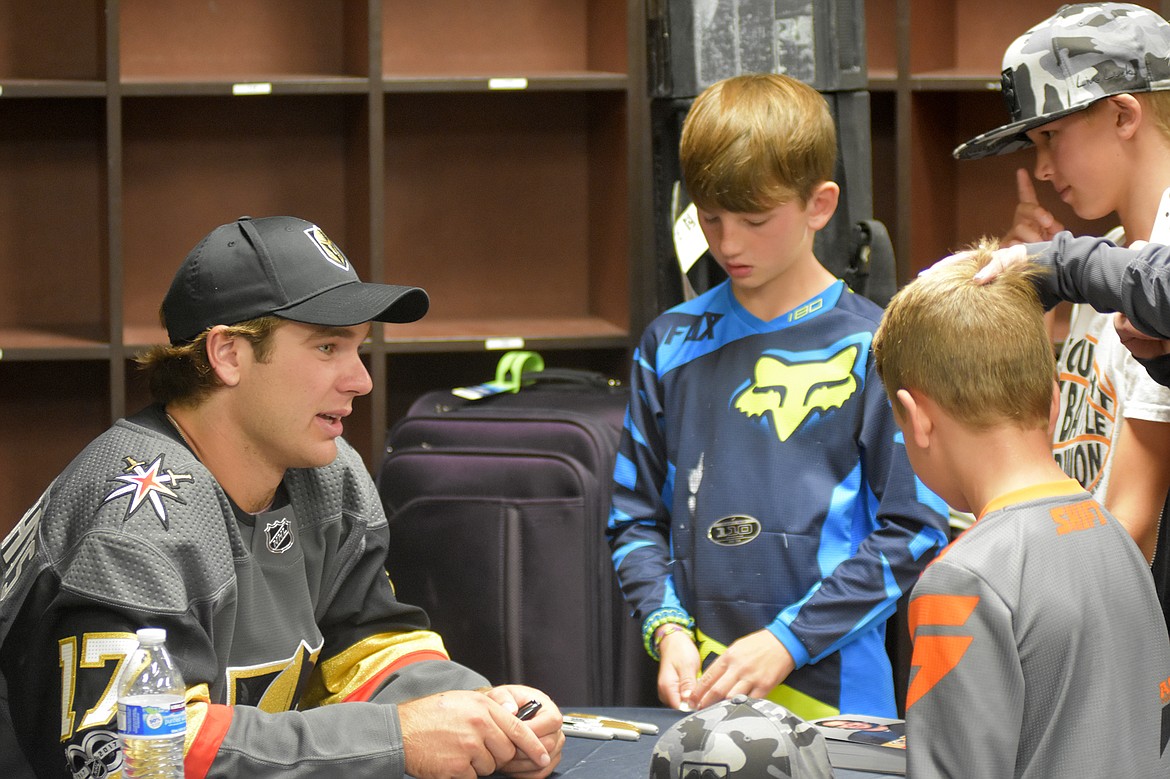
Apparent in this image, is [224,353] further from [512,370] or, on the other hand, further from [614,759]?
[512,370]

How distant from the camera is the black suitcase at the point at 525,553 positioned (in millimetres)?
2576

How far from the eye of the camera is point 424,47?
3.35 meters

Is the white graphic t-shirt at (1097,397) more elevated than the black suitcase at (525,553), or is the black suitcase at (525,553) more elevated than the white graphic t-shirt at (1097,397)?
the white graphic t-shirt at (1097,397)

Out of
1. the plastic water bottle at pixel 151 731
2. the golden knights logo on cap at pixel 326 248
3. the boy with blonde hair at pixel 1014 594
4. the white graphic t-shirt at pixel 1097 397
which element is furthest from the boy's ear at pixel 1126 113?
the plastic water bottle at pixel 151 731

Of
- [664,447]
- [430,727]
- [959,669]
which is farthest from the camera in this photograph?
[664,447]

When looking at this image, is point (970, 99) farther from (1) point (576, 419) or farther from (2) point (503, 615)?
(2) point (503, 615)

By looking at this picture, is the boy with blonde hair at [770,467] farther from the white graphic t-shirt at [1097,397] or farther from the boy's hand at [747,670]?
the white graphic t-shirt at [1097,397]

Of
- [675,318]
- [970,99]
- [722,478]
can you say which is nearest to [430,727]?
[722,478]

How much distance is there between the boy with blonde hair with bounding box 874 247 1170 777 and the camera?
1.09 m

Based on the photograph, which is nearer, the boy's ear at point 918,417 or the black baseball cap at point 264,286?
the boy's ear at point 918,417

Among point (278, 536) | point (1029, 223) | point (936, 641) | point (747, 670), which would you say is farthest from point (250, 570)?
point (1029, 223)

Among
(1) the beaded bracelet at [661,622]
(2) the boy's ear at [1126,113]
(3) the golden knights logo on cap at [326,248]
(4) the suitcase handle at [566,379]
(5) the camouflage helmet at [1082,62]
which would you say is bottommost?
(1) the beaded bracelet at [661,622]

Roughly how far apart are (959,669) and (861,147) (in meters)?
1.58

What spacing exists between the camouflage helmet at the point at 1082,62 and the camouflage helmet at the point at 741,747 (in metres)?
0.97
